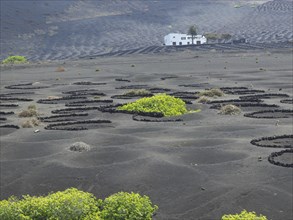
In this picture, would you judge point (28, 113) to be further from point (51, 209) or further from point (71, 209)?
point (71, 209)

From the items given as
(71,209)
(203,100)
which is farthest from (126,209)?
(203,100)

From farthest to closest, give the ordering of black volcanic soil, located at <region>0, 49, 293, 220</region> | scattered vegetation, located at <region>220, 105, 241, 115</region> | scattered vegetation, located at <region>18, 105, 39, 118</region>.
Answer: scattered vegetation, located at <region>18, 105, 39, 118</region>, scattered vegetation, located at <region>220, 105, 241, 115</region>, black volcanic soil, located at <region>0, 49, 293, 220</region>

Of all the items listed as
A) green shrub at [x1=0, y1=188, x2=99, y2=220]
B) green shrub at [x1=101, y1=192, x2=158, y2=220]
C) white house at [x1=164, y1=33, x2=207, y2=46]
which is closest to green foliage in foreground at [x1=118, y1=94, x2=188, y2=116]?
green shrub at [x1=101, y1=192, x2=158, y2=220]

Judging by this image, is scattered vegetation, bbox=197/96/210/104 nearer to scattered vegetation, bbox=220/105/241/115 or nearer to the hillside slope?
scattered vegetation, bbox=220/105/241/115

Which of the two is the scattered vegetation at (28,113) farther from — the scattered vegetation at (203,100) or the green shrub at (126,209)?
the green shrub at (126,209)

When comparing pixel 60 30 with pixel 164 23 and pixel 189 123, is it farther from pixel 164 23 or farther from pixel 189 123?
pixel 189 123

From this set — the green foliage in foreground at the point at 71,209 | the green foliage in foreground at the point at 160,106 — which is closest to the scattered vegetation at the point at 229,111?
the green foliage in foreground at the point at 160,106

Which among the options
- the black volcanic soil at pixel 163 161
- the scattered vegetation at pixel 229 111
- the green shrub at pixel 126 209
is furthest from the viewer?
the scattered vegetation at pixel 229 111

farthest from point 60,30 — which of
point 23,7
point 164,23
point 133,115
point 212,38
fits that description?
point 133,115
